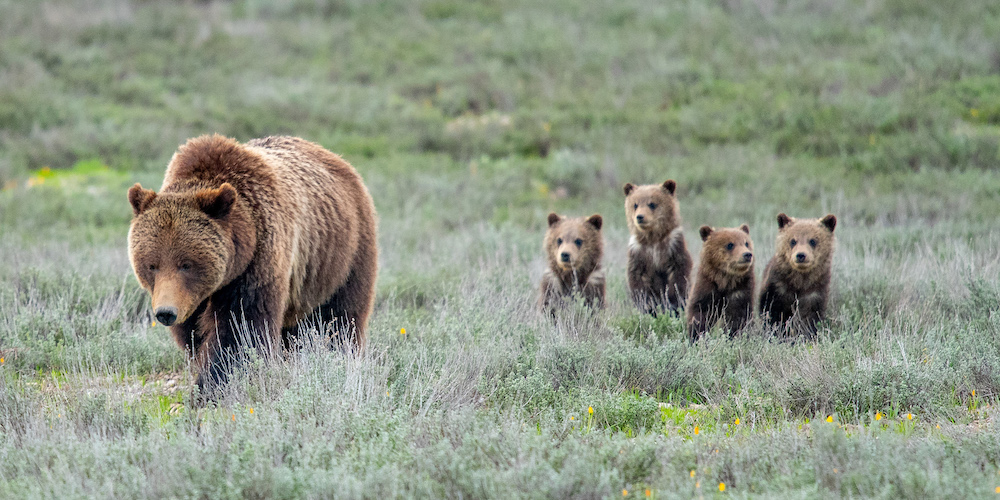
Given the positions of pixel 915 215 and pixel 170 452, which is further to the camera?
pixel 915 215

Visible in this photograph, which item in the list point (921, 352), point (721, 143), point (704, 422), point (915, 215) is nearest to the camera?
point (704, 422)

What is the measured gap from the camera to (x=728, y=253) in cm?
650

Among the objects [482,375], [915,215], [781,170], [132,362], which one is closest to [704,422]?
[482,375]

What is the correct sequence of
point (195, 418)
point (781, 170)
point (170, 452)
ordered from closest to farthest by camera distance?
point (170, 452) → point (195, 418) → point (781, 170)

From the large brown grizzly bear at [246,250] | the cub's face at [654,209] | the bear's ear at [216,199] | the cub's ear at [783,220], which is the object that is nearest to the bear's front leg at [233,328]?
the large brown grizzly bear at [246,250]

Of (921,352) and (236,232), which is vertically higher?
(236,232)

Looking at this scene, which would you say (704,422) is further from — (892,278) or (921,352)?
(892,278)

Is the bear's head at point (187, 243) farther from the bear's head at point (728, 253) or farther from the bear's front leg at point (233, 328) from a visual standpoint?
the bear's head at point (728, 253)

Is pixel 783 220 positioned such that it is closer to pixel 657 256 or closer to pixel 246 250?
pixel 657 256

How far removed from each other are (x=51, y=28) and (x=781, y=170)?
17.3 m

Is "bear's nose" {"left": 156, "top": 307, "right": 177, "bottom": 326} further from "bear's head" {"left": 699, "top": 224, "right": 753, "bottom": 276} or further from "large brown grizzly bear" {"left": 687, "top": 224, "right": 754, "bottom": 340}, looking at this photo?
"bear's head" {"left": 699, "top": 224, "right": 753, "bottom": 276}

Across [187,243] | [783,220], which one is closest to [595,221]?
[783,220]

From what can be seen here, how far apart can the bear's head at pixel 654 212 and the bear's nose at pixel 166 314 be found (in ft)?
14.0

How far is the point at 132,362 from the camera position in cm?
581
